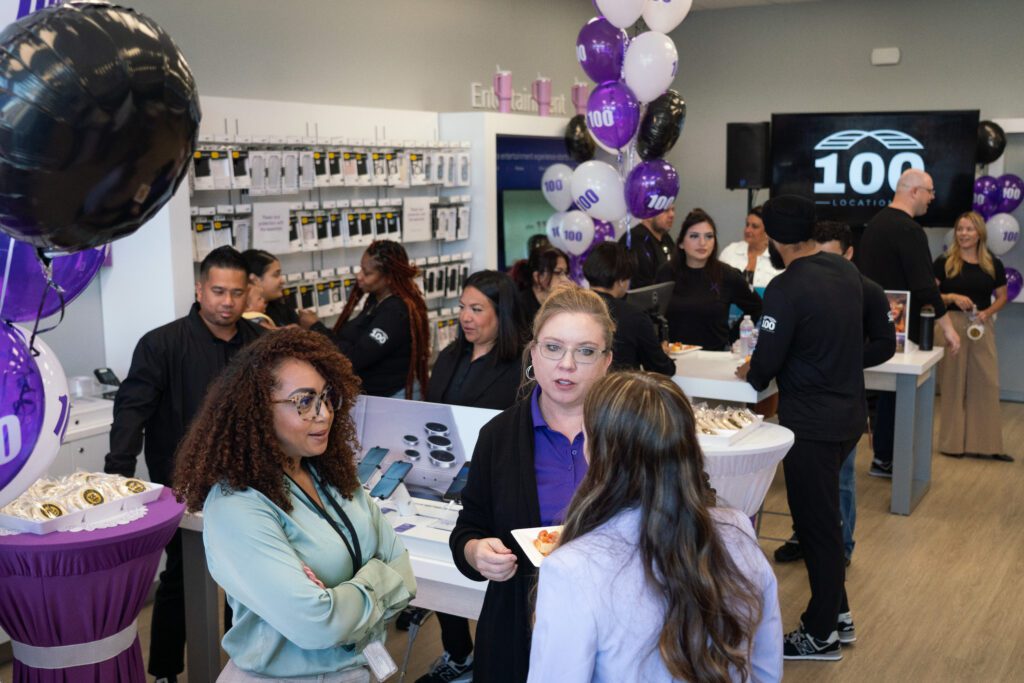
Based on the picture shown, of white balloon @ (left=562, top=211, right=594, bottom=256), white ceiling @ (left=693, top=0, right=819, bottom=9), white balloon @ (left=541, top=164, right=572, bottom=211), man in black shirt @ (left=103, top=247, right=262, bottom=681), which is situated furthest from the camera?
white ceiling @ (left=693, top=0, right=819, bottom=9)

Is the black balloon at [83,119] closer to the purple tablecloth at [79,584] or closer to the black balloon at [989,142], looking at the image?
the purple tablecloth at [79,584]

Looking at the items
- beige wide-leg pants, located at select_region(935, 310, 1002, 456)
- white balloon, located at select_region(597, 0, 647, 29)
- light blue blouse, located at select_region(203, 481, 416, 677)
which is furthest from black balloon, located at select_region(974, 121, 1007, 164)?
light blue blouse, located at select_region(203, 481, 416, 677)

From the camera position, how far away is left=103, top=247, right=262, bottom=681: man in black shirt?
11.7 feet

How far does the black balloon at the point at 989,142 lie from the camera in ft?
26.7

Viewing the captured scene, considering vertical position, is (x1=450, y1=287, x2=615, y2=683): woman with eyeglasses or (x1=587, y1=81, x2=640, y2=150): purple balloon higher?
(x1=587, y1=81, x2=640, y2=150): purple balloon

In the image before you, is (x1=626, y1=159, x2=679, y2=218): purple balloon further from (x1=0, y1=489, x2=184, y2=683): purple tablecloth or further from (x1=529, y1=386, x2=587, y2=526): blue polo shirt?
(x1=529, y1=386, x2=587, y2=526): blue polo shirt

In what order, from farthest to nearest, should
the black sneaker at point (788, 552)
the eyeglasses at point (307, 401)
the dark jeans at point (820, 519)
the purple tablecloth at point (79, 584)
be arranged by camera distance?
the black sneaker at point (788, 552) < the dark jeans at point (820, 519) < the purple tablecloth at point (79, 584) < the eyeglasses at point (307, 401)

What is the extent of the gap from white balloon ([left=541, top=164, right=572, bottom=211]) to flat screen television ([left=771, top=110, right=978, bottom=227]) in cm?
211

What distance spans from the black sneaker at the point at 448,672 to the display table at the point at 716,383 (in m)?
1.58

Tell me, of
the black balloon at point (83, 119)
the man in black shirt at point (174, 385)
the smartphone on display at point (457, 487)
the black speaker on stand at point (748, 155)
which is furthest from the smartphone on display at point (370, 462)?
the black speaker on stand at point (748, 155)

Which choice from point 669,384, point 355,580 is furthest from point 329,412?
point 669,384

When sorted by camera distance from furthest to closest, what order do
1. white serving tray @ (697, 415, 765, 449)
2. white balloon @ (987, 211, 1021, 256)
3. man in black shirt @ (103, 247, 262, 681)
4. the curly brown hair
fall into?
white balloon @ (987, 211, 1021, 256), white serving tray @ (697, 415, 765, 449), man in black shirt @ (103, 247, 262, 681), the curly brown hair

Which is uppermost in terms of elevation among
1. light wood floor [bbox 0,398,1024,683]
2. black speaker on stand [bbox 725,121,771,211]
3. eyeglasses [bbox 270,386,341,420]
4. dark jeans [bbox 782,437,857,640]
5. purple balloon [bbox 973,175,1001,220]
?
black speaker on stand [bbox 725,121,771,211]

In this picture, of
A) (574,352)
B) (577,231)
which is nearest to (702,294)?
(577,231)
